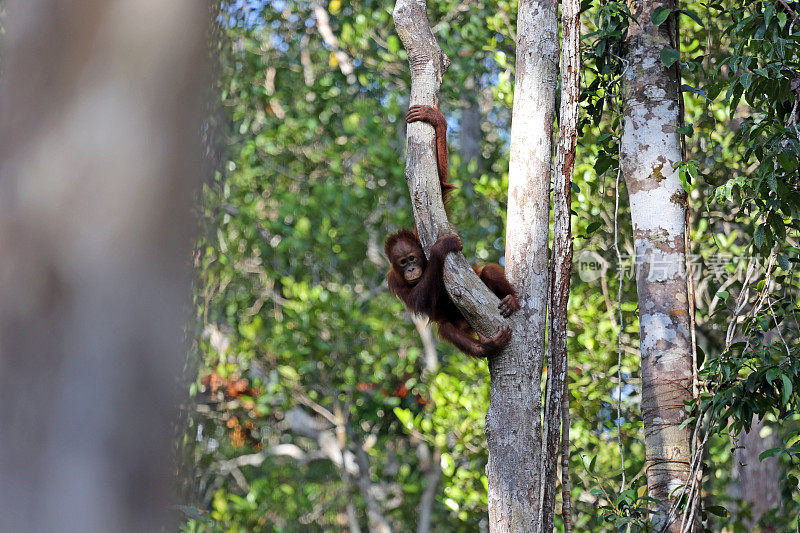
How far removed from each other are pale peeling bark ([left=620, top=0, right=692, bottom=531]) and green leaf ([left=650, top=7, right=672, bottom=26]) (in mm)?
126

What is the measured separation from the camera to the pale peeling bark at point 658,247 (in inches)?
120

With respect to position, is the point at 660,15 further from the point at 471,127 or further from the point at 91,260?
the point at 471,127

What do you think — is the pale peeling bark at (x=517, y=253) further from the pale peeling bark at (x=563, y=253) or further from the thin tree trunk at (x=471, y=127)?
the thin tree trunk at (x=471, y=127)

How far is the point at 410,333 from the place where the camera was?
7.04m

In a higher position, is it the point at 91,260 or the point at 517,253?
the point at 517,253

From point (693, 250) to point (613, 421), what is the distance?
1137 millimetres

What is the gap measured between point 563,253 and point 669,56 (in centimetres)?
112

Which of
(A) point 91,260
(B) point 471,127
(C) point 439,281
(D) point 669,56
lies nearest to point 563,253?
(C) point 439,281

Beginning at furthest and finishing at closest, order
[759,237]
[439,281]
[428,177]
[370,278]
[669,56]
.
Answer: [370,278] → [669,56] → [759,237] → [439,281] → [428,177]

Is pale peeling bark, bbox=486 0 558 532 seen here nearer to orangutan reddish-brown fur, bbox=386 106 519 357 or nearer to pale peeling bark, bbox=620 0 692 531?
orangutan reddish-brown fur, bbox=386 106 519 357

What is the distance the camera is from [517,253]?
2584 millimetres

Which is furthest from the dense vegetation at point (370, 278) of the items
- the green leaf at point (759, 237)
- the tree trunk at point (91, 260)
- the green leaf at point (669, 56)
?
A: the tree trunk at point (91, 260)

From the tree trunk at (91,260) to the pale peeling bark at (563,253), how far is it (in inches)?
69.6

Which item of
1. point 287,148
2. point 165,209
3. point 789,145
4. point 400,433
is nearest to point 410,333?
point 400,433
